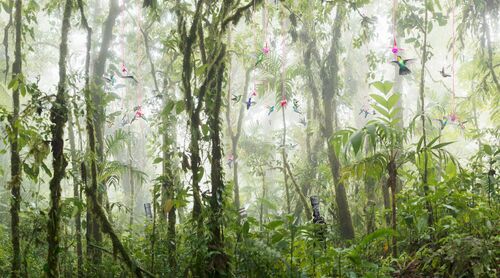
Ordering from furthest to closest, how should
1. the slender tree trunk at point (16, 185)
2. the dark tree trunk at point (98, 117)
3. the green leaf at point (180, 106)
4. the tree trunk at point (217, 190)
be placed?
1. the dark tree trunk at point (98, 117)
2. the slender tree trunk at point (16, 185)
3. the green leaf at point (180, 106)
4. the tree trunk at point (217, 190)

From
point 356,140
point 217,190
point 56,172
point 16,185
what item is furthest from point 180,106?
point 16,185

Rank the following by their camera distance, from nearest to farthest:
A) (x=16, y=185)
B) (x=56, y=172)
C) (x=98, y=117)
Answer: (x=56, y=172), (x=16, y=185), (x=98, y=117)

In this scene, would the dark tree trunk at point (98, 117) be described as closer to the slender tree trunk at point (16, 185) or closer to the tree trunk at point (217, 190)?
the slender tree trunk at point (16, 185)

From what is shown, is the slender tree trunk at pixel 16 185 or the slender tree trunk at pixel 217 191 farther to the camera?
the slender tree trunk at pixel 16 185

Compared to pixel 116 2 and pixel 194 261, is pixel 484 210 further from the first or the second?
pixel 116 2

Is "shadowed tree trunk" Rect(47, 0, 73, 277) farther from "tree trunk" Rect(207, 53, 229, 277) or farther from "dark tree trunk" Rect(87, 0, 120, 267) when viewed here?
"tree trunk" Rect(207, 53, 229, 277)

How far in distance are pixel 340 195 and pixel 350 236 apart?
19.0 inches

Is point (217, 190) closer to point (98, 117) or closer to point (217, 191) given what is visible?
point (217, 191)

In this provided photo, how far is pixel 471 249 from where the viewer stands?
8.72ft

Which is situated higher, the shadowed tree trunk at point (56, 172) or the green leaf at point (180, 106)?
the green leaf at point (180, 106)

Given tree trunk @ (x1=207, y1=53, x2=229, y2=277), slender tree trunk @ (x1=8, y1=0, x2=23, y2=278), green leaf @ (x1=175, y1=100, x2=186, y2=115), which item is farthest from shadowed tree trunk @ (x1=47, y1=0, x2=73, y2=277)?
tree trunk @ (x1=207, y1=53, x2=229, y2=277)

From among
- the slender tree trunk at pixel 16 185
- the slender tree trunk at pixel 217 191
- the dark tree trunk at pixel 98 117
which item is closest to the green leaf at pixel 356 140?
the slender tree trunk at pixel 217 191

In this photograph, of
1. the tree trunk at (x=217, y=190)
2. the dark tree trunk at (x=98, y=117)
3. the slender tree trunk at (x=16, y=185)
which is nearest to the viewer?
the tree trunk at (x=217, y=190)

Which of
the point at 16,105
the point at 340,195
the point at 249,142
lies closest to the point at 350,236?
the point at 340,195
